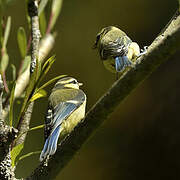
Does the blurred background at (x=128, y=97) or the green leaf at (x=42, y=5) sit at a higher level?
the green leaf at (x=42, y=5)

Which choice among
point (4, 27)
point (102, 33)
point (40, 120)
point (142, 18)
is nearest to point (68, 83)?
point (102, 33)

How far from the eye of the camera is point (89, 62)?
3.33 metres

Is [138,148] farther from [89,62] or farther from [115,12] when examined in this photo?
[115,12]

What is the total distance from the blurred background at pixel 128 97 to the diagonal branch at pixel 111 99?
2.27 m

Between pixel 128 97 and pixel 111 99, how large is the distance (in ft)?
8.04

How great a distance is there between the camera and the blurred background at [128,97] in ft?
10.7

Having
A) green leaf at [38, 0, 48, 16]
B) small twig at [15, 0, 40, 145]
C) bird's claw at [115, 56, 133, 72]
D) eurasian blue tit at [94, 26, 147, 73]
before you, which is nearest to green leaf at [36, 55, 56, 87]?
small twig at [15, 0, 40, 145]

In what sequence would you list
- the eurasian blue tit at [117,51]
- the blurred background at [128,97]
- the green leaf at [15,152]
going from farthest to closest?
the blurred background at [128,97], the eurasian blue tit at [117,51], the green leaf at [15,152]

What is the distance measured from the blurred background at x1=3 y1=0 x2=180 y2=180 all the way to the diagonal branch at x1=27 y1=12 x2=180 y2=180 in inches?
89.4

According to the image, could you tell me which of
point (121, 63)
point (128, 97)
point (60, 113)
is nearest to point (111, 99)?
point (60, 113)

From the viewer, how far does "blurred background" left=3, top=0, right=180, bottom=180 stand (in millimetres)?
3252

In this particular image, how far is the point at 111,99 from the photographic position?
0.79m

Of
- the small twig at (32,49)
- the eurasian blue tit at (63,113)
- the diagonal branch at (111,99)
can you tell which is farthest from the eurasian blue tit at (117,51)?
the diagonal branch at (111,99)

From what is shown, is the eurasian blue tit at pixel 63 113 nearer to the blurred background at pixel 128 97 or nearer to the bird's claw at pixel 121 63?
the bird's claw at pixel 121 63
